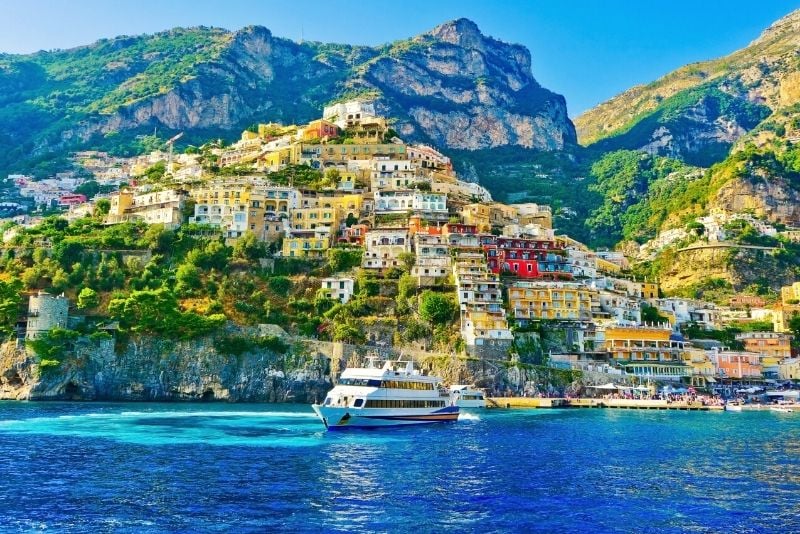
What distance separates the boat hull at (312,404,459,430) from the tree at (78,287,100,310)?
3523 cm

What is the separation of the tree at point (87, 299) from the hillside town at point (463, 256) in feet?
7.39

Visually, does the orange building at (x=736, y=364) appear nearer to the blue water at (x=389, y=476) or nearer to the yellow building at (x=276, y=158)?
the blue water at (x=389, y=476)

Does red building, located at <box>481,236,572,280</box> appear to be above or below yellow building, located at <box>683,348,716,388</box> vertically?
above

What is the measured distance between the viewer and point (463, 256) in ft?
302

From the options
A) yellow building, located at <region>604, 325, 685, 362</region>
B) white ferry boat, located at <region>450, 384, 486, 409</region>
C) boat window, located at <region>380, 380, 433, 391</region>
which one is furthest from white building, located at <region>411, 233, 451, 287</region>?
boat window, located at <region>380, 380, 433, 391</region>

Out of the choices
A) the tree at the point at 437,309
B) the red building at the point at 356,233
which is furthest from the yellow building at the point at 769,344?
the red building at the point at 356,233

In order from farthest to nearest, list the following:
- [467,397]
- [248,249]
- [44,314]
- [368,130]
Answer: [368,130], [248,249], [44,314], [467,397]

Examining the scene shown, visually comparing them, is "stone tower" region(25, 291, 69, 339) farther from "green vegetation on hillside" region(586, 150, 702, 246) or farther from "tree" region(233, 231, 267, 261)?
"green vegetation on hillside" region(586, 150, 702, 246)

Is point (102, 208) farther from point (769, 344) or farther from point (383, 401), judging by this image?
point (769, 344)

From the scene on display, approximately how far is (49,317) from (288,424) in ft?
111

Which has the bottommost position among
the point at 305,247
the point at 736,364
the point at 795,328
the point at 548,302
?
the point at 736,364

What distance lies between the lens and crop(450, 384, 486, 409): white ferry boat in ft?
237

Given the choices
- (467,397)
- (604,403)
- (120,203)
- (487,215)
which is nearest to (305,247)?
(487,215)

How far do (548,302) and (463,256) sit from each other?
1100 centimetres
